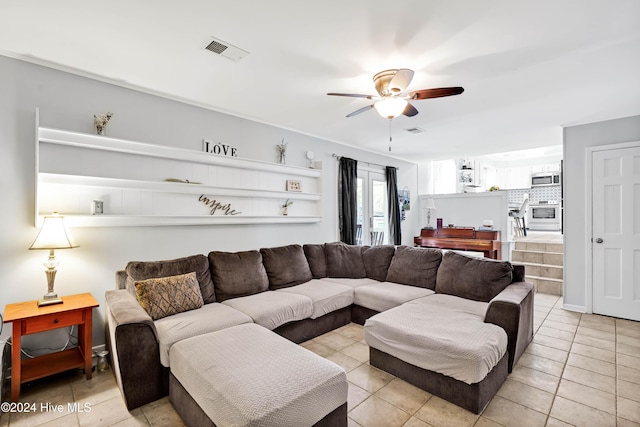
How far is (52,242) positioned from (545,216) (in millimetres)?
10156

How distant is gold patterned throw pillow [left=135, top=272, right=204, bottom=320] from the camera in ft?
8.10

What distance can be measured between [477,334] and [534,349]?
1.27 metres

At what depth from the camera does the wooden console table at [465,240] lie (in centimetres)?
561

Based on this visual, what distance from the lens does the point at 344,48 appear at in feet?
7.32

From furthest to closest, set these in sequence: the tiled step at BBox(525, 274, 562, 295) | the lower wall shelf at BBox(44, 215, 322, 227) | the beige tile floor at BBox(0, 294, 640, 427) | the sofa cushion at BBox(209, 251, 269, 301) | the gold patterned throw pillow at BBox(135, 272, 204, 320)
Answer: the tiled step at BBox(525, 274, 562, 295)
the sofa cushion at BBox(209, 251, 269, 301)
the lower wall shelf at BBox(44, 215, 322, 227)
the gold patterned throw pillow at BBox(135, 272, 204, 320)
the beige tile floor at BBox(0, 294, 640, 427)

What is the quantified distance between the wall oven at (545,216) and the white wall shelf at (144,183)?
7607 millimetres

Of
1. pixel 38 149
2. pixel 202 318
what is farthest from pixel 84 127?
pixel 202 318

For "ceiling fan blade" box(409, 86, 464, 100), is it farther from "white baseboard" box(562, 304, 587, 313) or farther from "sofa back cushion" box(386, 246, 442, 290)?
"white baseboard" box(562, 304, 587, 313)

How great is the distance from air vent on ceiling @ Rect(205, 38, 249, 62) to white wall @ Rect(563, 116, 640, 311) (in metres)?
4.31

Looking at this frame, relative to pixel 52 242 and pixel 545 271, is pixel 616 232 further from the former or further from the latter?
pixel 52 242

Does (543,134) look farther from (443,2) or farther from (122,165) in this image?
(122,165)

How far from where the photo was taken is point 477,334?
7.22 ft

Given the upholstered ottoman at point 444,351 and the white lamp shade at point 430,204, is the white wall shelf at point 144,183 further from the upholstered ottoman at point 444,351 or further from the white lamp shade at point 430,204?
the white lamp shade at point 430,204

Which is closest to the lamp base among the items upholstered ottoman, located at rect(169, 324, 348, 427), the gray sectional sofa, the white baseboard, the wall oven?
the gray sectional sofa
